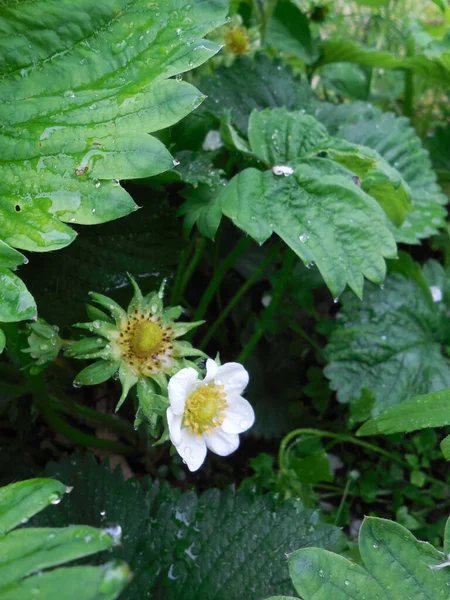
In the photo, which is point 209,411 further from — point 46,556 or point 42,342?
point 46,556

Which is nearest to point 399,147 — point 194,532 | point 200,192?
point 200,192

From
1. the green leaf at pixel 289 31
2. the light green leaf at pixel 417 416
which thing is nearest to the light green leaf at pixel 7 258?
the light green leaf at pixel 417 416

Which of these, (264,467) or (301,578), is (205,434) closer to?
(301,578)

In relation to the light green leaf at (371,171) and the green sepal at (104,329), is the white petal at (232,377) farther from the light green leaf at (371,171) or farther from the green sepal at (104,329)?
the light green leaf at (371,171)

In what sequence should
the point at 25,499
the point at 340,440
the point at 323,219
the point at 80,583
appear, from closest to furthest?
the point at 80,583 < the point at 25,499 < the point at 323,219 < the point at 340,440

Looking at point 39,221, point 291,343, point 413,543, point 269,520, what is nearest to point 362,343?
point 291,343

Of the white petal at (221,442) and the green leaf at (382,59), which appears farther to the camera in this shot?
the green leaf at (382,59)
